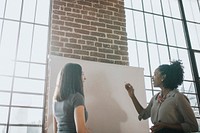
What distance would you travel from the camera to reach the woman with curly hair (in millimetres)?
1927

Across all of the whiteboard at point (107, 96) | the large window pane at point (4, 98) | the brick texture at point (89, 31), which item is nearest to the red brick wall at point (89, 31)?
the brick texture at point (89, 31)

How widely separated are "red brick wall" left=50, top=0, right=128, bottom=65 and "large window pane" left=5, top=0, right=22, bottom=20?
0.50 metres

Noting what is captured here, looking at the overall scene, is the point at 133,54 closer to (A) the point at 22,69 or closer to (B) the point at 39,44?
(B) the point at 39,44

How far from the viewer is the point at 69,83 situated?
1.91m

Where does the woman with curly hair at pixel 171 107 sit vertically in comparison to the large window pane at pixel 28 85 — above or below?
below

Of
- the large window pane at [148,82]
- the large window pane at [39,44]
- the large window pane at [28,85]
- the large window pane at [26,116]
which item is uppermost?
the large window pane at [39,44]

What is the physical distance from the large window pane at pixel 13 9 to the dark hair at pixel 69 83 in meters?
1.58

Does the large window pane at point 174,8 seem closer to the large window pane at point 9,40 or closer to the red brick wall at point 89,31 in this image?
the red brick wall at point 89,31

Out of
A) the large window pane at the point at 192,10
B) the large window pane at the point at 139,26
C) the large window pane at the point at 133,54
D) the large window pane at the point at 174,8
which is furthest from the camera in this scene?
the large window pane at the point at 192,10

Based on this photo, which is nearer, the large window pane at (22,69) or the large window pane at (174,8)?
the large window pane at (22,69)

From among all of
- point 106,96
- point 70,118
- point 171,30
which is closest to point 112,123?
point 106,96

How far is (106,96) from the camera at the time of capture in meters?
2.84

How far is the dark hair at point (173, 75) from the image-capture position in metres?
2.19

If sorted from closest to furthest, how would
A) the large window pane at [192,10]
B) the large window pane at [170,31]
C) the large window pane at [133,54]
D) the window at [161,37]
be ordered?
the large window pane at [133,54] < the window at [161,37] < the large window pane at [170,31] < the large window pane at [192,10]
